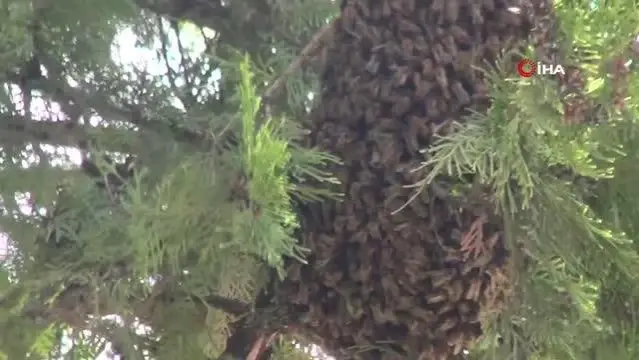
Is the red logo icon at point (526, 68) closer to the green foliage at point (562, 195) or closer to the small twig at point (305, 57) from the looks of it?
the green foliage at point (562, 195)

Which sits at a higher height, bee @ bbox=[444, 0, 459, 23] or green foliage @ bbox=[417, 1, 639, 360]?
bee @ bbox=[444, 0, 459, 23]

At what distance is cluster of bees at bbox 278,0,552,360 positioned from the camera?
0.53 meters

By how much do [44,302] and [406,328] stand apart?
204 millimetres

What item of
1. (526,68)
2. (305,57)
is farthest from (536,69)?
(305,57)

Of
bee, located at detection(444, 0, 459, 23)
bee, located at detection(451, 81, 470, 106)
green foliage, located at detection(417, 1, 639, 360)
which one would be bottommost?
green foliage, located at detection(417, 1, 639, 360)

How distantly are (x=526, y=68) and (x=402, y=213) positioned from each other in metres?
0.09

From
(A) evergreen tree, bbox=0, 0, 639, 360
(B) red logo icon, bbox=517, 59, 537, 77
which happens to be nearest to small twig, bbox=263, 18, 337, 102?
(A) evergreen tree, bbox=0, 0, 639, 360

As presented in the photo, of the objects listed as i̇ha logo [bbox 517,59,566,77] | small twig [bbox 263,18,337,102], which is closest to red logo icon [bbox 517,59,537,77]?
i̇ha logo [bbox 517,59,566,77]

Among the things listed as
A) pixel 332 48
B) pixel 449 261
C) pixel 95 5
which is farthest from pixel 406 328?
pixel 95 5

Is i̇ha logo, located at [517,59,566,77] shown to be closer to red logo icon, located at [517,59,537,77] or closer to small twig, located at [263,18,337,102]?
red logo icon, located at [517,59,537,77]

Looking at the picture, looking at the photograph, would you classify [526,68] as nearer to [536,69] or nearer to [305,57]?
[536,69]

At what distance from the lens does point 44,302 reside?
602 millimetres

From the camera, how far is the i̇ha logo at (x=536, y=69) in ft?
1.65

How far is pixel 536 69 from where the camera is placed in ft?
1.67
